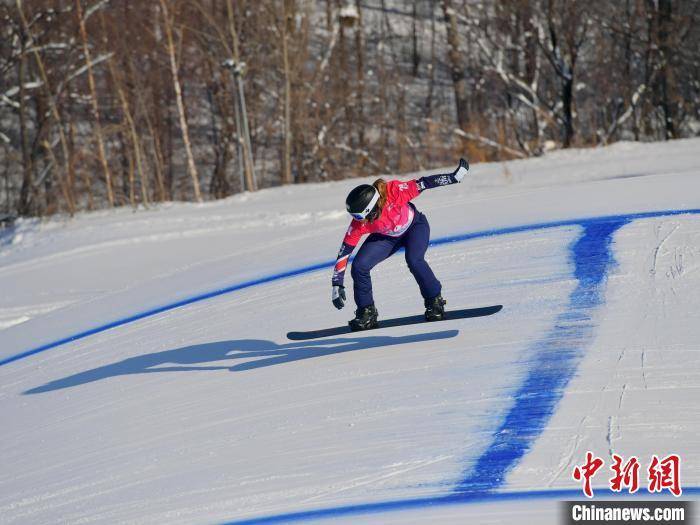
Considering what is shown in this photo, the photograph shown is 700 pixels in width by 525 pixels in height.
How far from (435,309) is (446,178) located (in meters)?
1.04

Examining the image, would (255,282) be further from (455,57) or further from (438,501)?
(455,57)

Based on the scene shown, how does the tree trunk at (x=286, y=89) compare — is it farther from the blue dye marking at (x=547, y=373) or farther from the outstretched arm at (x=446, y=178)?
the outstretched arm at (x=446, y=178)

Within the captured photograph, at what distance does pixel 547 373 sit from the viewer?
6648 mm

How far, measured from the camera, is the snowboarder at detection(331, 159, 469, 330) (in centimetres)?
760

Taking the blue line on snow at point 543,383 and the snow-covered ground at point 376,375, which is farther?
the snow-covered ground at point 376,375

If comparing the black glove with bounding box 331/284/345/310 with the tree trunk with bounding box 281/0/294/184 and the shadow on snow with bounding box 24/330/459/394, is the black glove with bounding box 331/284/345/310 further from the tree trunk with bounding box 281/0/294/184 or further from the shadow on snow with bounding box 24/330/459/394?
the tree trunk with bounding box 281/0/294/184

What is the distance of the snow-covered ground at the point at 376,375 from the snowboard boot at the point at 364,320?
25 cm

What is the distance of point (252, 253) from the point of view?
12500mm

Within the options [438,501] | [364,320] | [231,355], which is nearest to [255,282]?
[231,355]

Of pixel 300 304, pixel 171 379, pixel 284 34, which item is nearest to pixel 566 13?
Result: pixel 284 34

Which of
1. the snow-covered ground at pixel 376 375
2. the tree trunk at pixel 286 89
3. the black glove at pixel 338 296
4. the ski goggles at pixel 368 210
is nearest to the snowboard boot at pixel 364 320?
the snow-covered ground at pixel 376 375

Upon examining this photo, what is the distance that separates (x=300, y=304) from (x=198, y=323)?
107cm

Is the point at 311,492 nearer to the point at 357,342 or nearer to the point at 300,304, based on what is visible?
the point at 357,342

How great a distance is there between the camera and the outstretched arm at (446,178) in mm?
7332
